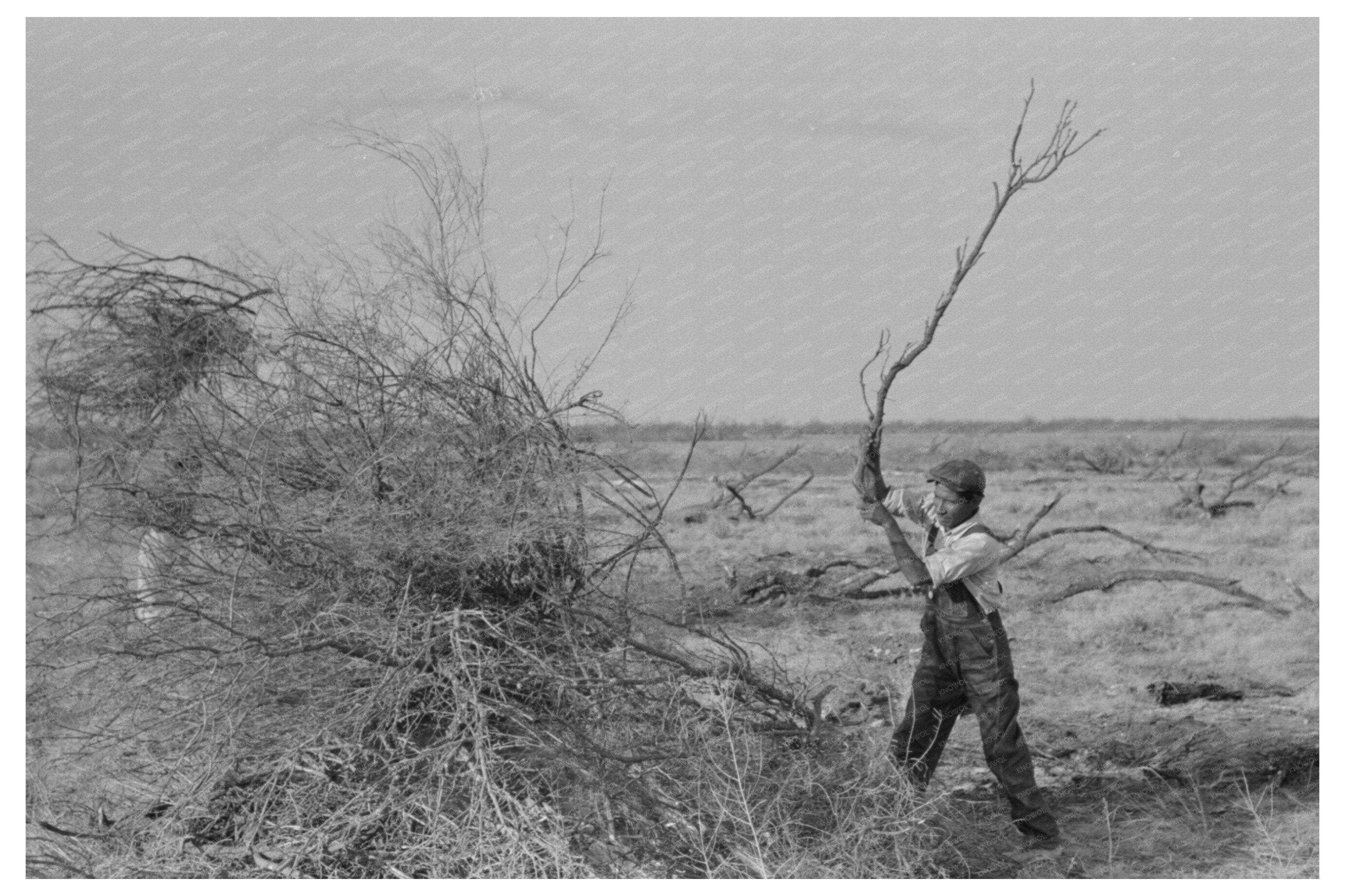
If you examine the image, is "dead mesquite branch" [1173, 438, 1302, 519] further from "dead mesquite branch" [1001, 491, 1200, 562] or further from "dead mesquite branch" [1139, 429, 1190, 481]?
"dead mesquite branch" [1001, 491, 1200, 562]

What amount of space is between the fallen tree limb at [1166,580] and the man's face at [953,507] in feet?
14.8

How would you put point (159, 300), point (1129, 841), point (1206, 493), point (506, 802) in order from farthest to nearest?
point (1206, 493)
point (159, 300)
point (1129, 841)
point (506, 802)

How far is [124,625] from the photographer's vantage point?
4.69 m

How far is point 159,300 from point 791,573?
667 cm

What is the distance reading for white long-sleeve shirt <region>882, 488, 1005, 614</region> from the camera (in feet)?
14.9

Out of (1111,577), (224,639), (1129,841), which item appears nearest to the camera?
(224,639)

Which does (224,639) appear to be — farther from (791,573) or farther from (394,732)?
(791,573)

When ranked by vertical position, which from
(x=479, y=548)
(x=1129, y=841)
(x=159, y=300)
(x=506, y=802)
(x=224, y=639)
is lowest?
(x=1129, y=841)

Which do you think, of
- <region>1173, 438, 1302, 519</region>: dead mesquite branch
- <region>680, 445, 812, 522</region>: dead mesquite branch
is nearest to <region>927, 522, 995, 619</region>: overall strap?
<region>680, 445, 812, 522</region>: dead mesquite branch

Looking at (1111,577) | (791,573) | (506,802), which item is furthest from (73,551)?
(1111,577)

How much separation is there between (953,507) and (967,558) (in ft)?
0.82

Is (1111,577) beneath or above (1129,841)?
above

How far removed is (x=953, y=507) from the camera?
470 centimetres

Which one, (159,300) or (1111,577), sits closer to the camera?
(159,300)
